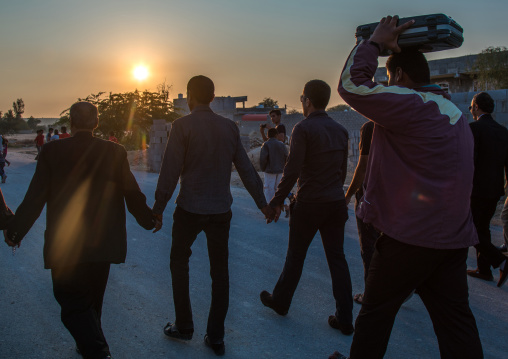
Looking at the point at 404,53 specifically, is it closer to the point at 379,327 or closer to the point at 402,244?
the point at 402,244

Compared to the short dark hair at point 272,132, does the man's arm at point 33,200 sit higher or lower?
lower

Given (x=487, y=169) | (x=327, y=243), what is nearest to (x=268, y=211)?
(x=327, y=243)

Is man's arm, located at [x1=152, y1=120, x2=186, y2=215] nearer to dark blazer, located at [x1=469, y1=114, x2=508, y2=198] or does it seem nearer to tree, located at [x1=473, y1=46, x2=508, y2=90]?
dark blazer, located at [x1=469, y1=114, x2=508, y2=198]

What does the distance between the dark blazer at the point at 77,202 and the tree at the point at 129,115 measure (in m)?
29.5

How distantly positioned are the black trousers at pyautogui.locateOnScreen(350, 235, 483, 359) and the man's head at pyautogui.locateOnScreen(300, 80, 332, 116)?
5.82 ft

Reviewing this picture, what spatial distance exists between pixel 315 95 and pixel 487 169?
2232 mm

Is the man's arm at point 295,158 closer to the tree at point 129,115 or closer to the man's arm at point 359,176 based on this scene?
the man's arm at point 359,176

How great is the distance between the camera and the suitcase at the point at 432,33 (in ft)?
7.33

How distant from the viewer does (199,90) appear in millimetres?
3590

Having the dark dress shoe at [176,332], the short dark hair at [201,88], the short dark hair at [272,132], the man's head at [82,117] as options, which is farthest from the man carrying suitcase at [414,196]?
the short dark hair at [272,132]

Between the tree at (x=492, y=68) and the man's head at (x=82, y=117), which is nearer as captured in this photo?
the man's head at (x=82, y=117)

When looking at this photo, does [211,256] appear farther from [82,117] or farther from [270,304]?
[82,117]

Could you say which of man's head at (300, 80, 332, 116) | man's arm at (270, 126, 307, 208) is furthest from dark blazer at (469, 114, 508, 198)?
man's arm at (270, 126, 307, 208)

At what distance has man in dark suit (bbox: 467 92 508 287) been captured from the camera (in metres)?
4.89
